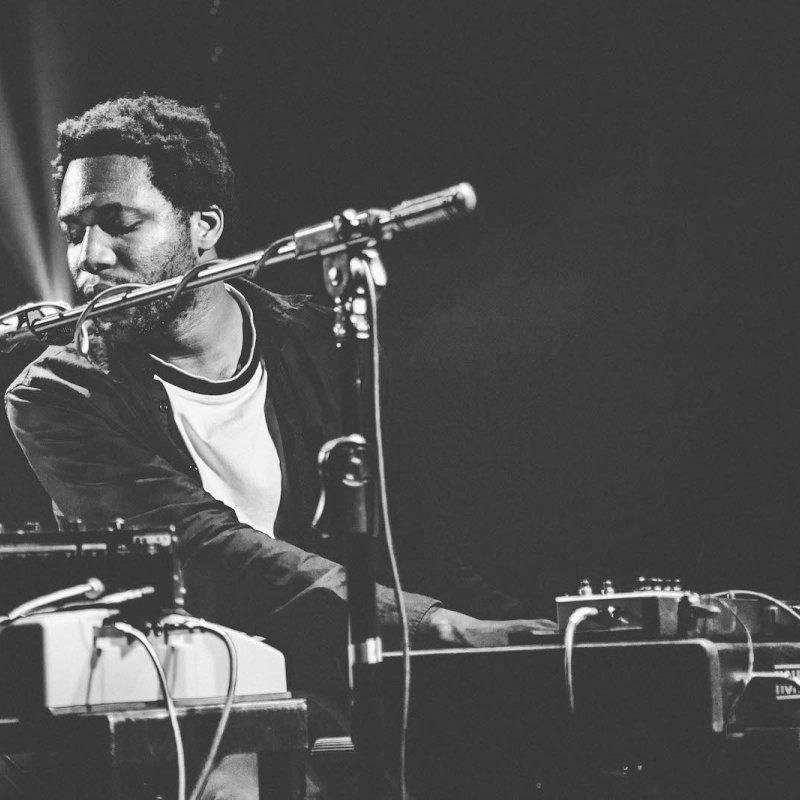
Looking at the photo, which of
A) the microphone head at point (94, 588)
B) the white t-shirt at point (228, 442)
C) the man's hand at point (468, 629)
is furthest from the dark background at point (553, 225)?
the microphone head at point (94, 588)

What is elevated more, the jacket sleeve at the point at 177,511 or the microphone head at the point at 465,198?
the microphone head at the point at 465,198

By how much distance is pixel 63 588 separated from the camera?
1672mm

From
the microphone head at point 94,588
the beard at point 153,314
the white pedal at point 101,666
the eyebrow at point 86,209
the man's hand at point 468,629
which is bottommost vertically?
the man's hand at point 468,629

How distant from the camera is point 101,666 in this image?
1.59 m

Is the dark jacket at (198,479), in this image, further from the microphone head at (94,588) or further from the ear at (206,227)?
the microphone head at (94,588)

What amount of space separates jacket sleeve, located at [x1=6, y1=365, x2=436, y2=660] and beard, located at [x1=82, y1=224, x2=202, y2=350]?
193 millimetres

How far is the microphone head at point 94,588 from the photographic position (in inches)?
65.5

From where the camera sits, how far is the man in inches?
114

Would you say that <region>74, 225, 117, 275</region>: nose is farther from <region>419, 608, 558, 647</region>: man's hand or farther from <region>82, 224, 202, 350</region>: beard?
<region>419, 608, 558, 647</region>: man's hand

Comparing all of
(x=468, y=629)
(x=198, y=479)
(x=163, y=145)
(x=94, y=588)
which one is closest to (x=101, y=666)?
(x=94, y=588)

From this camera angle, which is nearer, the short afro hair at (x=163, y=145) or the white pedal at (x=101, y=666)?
the white pedal at (x=101, y=666)

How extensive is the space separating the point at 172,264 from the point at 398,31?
1017mm

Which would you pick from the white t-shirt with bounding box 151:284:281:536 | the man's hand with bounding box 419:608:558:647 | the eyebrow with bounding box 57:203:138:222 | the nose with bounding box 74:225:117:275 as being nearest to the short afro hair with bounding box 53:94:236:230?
the eyebrow with bounding box 57:203:138:222

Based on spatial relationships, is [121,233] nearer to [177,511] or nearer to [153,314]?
[153,314]
